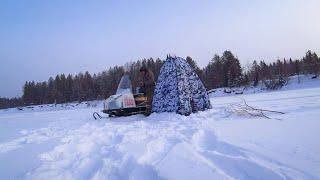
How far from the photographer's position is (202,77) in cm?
6862

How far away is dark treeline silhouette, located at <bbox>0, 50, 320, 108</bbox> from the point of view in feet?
201

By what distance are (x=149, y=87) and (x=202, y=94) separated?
2655 millimetres

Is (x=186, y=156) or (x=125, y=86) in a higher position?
(x=125, y=86)

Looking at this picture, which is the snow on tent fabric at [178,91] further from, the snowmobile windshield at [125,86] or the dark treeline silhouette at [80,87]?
the dark treeline silhouette at [80,87]

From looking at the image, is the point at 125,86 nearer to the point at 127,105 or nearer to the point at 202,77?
the point at 127,105

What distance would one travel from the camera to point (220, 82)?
6531 cm

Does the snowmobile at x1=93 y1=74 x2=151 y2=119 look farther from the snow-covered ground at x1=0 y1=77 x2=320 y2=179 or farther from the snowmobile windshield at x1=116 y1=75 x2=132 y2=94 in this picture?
the snow-covered ground at x1=0 y1=77 x2=320 y2=179

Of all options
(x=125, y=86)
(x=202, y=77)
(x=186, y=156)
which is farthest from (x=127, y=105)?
(x=202, y=77)

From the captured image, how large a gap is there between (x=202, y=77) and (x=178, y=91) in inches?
2255

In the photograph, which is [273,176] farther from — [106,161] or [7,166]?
[7,166]

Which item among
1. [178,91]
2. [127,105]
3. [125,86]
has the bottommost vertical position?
[127,105]

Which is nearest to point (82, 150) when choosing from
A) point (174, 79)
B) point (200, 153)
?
point (200, 153)

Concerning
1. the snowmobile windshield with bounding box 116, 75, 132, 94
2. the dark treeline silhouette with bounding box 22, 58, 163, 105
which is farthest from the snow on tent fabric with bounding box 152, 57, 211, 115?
the dark treeline silhouette with bounding box 22, 58, 163, 105

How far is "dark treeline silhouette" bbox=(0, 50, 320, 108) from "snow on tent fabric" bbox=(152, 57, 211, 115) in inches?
1051
